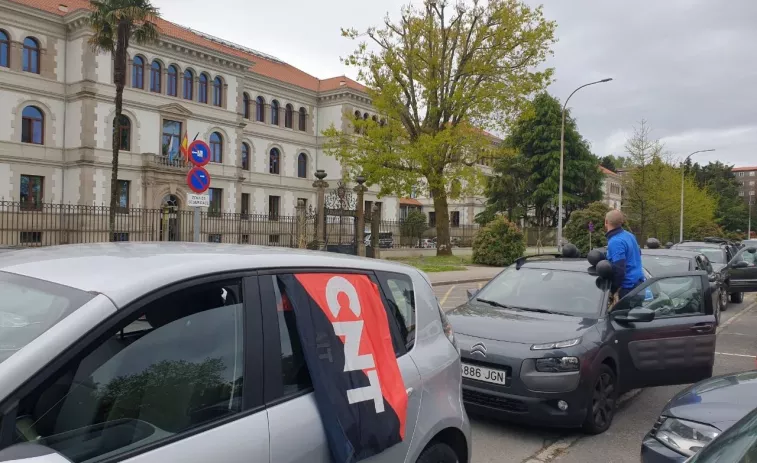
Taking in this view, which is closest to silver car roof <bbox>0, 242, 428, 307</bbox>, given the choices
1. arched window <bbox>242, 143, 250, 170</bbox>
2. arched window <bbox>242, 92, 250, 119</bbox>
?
arched window <bbox>242, 143, 250, 170</bbox>

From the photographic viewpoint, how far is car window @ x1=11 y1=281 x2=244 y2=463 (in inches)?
67.8

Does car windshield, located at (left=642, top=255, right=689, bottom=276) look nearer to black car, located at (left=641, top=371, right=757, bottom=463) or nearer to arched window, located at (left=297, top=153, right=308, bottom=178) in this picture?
black car, located at (left=641, top=371, right=757, bottom=463)

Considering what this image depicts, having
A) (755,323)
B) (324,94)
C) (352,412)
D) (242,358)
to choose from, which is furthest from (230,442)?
(324,94)

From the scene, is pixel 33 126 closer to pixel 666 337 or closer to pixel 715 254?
pixel 715 254

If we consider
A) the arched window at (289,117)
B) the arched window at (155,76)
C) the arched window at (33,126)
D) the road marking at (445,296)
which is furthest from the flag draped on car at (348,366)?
the arched window at (289,117)

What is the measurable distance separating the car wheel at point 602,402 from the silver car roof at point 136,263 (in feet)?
11.3

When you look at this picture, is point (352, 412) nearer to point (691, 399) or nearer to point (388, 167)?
point (691, 399)

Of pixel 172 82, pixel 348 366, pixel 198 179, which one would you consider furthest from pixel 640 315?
pixel 172 82

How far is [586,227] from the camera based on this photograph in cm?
3584

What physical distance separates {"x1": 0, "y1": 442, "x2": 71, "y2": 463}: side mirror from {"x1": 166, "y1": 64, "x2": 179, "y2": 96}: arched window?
41.5 metres

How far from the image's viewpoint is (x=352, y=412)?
7.95ft

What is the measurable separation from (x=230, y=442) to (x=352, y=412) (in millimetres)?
581

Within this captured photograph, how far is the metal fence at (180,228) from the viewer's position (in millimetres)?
23609

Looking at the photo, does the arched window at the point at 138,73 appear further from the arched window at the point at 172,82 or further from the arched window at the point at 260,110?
the arched window at the point at 260,110
